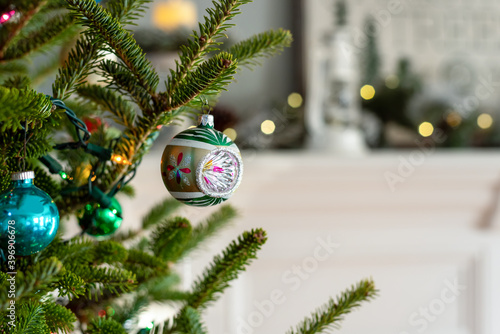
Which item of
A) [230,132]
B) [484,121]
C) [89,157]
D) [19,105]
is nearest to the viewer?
A: [19,105]

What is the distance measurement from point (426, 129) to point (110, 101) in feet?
3.84

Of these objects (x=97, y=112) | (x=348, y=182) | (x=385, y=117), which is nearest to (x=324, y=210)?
(x=348, y=182)

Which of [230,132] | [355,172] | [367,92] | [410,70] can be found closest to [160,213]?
[230,132]

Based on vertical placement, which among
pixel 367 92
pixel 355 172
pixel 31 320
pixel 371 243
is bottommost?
pixel 31 320

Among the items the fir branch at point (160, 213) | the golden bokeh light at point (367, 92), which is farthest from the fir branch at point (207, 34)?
the golden bokeh light at point (367, 92)

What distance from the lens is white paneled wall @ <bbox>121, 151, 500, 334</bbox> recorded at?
50.6 inches

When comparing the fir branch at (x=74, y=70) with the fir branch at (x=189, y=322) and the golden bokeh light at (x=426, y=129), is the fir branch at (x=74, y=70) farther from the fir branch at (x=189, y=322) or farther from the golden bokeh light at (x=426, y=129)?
the golden bokeh light at (x=426, y=129)

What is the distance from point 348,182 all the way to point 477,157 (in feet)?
1.10

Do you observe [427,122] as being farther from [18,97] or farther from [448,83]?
[18,97]

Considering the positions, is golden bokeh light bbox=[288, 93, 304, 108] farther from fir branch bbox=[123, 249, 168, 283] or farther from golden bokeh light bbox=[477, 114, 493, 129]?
fir branch bbox=[123, 249, 168, 283]

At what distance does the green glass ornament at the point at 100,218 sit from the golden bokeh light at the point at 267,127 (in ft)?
3.03

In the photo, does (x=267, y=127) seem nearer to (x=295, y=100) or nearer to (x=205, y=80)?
(x=295, y=100)

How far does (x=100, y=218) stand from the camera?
1.36 feet

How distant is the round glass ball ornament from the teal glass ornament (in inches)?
3.2
